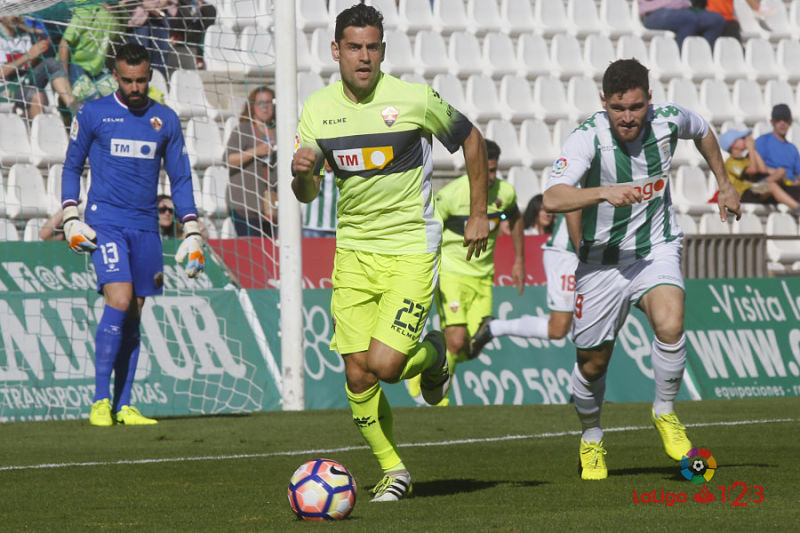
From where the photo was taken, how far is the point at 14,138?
13.2 metres

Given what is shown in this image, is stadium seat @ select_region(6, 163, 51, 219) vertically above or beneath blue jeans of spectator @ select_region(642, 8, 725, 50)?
beneath

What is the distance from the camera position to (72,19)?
11352 mm

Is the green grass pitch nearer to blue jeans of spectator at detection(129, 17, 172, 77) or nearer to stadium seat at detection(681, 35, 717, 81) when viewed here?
blue jeans of spectator at detection(129, 17, 172, 77)

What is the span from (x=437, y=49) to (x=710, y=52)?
16.3 ft

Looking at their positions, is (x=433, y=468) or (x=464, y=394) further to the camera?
(x=464, y=394)

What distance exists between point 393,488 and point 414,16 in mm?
12826

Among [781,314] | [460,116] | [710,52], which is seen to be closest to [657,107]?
[460,116]

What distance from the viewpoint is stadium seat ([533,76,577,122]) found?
18.0 meters

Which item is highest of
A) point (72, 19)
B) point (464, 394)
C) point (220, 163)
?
point (72, 19)

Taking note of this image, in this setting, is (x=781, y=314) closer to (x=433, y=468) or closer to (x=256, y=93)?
(x=256, y=93)

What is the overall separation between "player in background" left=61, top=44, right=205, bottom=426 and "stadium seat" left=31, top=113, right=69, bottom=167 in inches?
159

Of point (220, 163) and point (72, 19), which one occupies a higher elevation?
point (72, 19)

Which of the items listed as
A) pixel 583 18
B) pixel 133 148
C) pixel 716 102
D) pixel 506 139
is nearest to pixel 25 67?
pixel 133 148

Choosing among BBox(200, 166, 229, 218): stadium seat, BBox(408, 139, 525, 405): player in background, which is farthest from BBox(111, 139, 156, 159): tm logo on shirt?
BBox(408, 139, 525, 405): player in background
